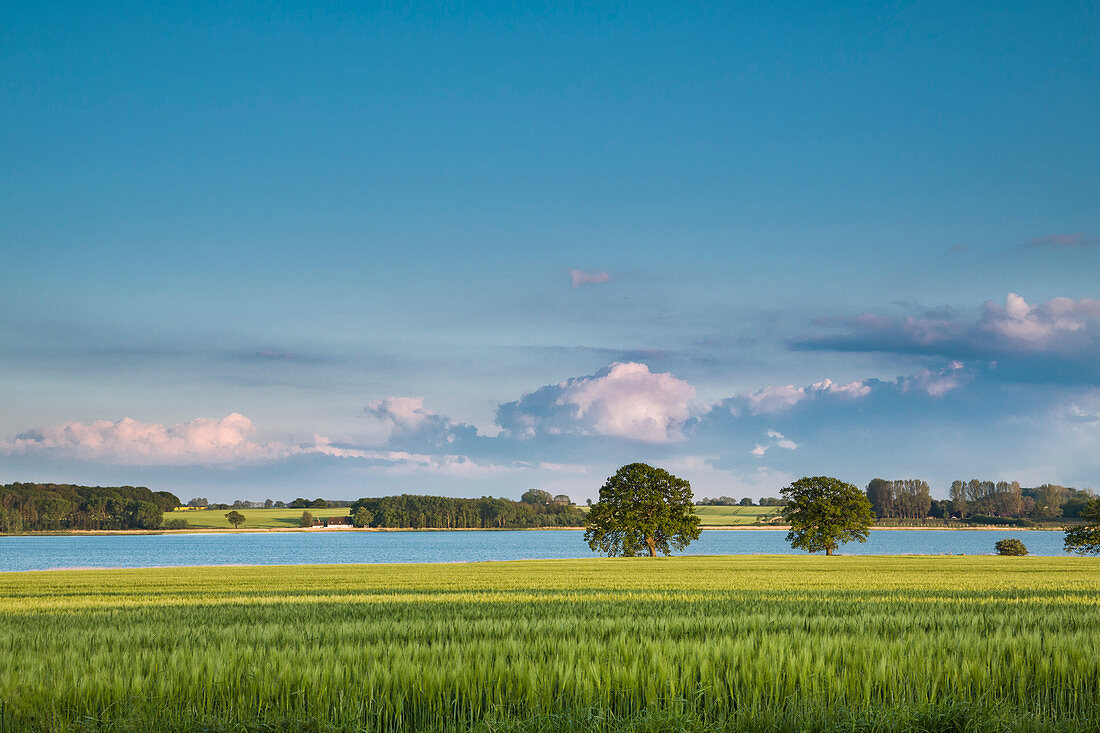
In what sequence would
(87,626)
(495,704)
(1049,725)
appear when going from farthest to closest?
(87,626)
(495,704)
(1049,725)

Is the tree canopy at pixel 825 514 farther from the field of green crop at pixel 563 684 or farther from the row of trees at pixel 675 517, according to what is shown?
the field of green crop at pixel 563 684

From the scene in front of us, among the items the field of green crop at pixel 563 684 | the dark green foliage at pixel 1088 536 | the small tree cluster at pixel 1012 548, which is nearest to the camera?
the field of green crop at pixel 563 684

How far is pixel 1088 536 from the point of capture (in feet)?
270

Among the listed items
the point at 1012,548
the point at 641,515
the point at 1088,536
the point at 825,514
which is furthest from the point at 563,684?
the point at 1012,548

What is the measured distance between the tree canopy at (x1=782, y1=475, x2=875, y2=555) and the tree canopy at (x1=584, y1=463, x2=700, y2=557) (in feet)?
49.0

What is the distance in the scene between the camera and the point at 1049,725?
18.4 feet

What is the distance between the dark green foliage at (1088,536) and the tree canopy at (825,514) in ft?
70.9

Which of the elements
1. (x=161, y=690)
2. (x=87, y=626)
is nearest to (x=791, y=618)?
(x=161, y=690)

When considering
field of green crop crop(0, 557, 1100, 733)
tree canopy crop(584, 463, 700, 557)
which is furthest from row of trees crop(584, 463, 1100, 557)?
field of green crop crop(0, 557, 1100, 733)

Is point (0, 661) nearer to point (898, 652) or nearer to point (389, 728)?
point (389, 728)

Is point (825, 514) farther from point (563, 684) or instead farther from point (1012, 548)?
point (563, 684)

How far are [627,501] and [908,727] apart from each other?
7558cm

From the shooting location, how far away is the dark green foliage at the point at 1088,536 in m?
81.6

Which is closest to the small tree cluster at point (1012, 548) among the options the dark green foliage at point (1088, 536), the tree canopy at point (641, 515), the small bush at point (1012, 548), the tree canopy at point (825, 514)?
the small bush at point (1012, 548)
